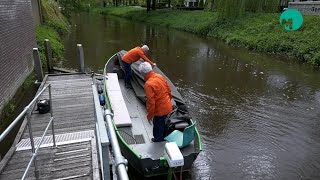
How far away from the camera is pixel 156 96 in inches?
227

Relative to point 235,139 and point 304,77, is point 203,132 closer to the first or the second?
point 235,139

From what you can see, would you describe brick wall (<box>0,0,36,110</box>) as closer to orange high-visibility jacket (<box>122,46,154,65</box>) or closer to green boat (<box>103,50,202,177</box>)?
green boat (<box>103,50,202,177</box>)

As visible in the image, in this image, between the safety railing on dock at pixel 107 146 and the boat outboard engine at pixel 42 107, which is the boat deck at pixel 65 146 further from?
the safety railing on dock at pixel 107 146

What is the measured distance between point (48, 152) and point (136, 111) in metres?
2.80

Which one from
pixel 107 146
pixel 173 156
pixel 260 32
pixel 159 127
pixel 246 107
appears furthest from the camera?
pixel 260 32

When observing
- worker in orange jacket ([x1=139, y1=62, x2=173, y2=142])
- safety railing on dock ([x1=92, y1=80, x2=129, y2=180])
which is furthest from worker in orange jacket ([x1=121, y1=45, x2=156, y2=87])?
safety railing on dock ([x1=92, y1=80, x2=129, y2=180])

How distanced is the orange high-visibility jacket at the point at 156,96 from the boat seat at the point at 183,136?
50 centimetres

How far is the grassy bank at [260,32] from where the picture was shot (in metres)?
17.9

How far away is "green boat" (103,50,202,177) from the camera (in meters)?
5.56

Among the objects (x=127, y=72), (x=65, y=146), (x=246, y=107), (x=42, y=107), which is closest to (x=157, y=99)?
(x=65, y=146)

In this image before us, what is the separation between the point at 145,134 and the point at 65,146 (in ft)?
5.93

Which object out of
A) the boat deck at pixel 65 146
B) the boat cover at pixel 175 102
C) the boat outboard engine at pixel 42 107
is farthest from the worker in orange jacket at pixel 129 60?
the boat outboard engine at pixel 42 107

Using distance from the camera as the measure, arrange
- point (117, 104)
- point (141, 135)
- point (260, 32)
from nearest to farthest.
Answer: point (141, 135)
point (117, 104)
point (260, 32)

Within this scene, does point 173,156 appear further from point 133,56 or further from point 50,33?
point 50,33
